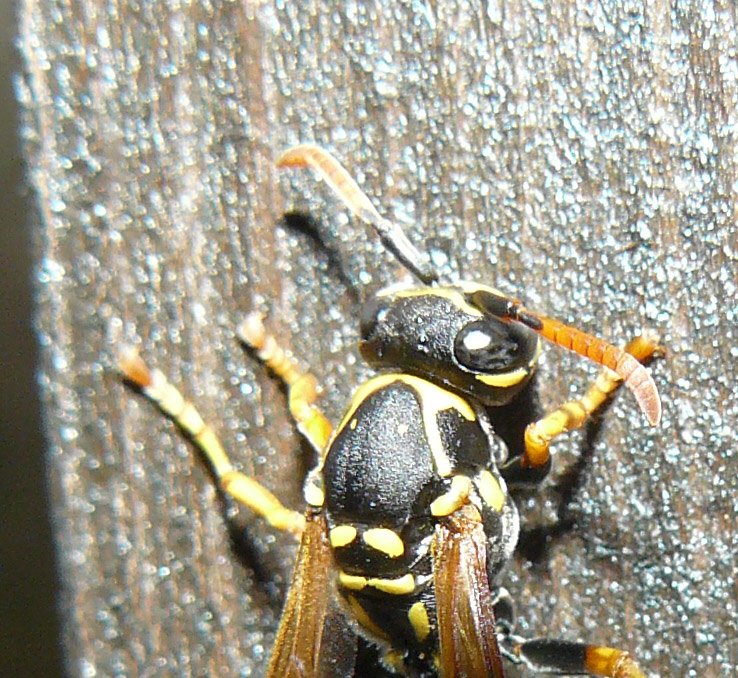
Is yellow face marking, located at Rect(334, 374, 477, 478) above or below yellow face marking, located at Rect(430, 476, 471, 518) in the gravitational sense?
above

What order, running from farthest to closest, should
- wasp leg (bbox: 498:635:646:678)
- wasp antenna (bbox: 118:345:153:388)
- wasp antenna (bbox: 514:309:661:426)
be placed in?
wasp antenna (bbox: 118:345:153:388), wasp leg (bbox: 498:635:646:678), wasp antenna (bbox: 514:309:661:426)

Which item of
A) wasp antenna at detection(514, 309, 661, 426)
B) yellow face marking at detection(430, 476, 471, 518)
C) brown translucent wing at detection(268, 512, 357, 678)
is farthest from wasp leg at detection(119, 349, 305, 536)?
wasp antenna at detection(514, 309, 661, 426)

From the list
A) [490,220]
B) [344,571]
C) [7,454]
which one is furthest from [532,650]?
[7,454]

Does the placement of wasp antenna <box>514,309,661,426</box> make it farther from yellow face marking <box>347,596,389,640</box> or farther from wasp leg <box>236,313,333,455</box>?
yellow face marking <box>347,596,389,640</box>

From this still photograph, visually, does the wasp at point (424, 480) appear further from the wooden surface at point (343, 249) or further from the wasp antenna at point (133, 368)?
the wooden surface at point (343, 249)

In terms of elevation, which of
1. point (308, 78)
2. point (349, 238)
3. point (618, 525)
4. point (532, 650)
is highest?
point (308, 78)

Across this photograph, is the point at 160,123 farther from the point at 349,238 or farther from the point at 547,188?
the point at 547,188
